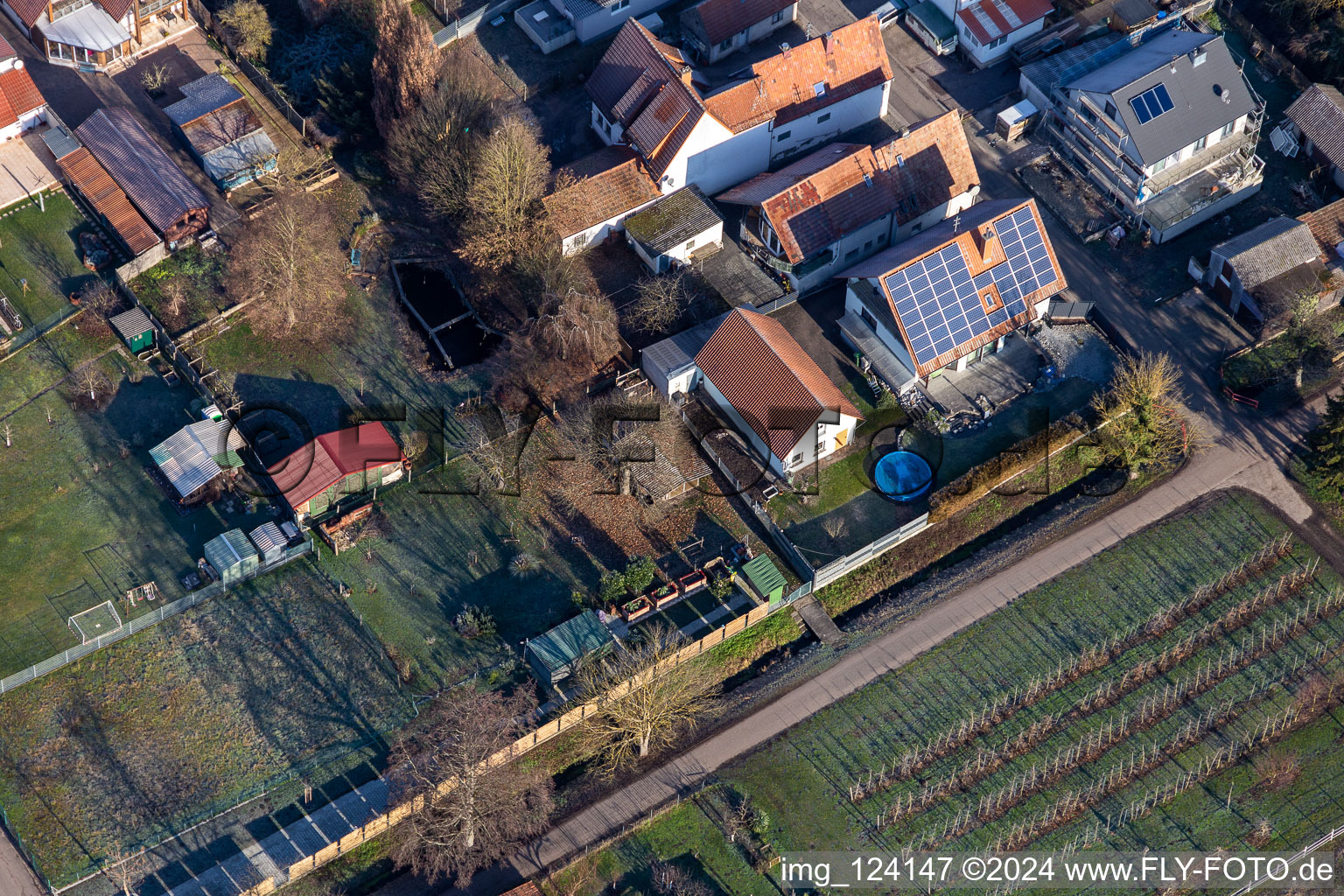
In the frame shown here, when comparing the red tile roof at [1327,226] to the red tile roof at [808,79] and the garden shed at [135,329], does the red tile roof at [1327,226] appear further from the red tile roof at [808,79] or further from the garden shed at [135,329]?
the garden shed at [135,329]

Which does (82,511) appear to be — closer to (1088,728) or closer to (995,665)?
(995,665)

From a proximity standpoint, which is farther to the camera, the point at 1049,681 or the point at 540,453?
the point at 540,453

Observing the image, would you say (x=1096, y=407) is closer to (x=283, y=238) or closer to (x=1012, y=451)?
(x=1012, y=451)

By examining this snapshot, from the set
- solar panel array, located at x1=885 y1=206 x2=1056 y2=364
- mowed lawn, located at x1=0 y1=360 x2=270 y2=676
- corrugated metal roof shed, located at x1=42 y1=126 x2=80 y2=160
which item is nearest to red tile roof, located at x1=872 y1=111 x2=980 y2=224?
solar panel array, located at x1=885 y1=206 x2=1056 y2=364

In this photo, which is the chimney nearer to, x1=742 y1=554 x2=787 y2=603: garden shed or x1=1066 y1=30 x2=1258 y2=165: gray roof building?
x1=1066 y1=30 x2=1258 y2=165: gray roof building

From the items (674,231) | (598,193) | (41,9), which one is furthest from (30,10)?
(674,231)

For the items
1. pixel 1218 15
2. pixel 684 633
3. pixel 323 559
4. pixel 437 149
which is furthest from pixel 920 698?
pixel 1218 15

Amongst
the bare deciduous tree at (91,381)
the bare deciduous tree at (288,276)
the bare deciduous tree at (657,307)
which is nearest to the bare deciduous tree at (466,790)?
the bare deciduous tree at (657,307)
